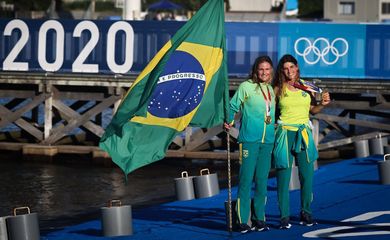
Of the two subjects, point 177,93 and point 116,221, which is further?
point 116,221

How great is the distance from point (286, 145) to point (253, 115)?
58 cm

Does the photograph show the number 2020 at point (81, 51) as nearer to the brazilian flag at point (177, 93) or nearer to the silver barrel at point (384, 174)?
the silver barrel at point (384, 174)

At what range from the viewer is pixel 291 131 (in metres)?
13.4

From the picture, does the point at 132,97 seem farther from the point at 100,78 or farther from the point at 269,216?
the point at 100,78

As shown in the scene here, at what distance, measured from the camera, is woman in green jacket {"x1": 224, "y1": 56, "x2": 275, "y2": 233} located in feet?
42.7

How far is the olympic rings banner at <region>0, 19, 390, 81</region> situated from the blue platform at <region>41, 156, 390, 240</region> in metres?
6.76

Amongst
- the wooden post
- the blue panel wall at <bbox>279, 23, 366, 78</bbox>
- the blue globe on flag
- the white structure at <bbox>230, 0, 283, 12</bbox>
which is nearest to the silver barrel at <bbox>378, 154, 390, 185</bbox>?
the blue globe on flag

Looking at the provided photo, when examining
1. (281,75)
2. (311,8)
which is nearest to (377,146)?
(281,75)

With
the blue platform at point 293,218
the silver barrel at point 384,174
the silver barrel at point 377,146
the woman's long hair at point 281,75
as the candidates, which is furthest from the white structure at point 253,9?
the woman's long hair at point 281,75

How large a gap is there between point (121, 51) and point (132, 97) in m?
13.0

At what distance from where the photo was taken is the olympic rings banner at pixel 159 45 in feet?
81.5

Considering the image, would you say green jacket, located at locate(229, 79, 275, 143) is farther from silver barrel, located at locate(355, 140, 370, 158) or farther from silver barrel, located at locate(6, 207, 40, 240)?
silver barrel, located at locate(355, 140, 370, 158)

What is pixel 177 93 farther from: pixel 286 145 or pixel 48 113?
pixel 48 113

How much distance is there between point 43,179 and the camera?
2350 centimetres
